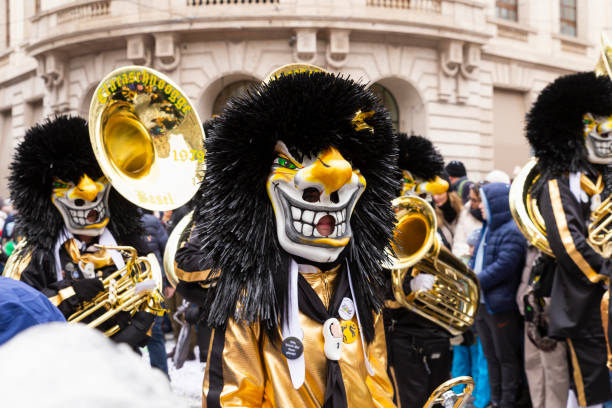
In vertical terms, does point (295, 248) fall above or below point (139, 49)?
below

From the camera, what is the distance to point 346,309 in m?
2.22

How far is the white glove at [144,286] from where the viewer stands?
11.6 feet

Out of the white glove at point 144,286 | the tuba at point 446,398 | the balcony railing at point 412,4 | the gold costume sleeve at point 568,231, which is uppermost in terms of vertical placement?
the balcony railing at point 412,4

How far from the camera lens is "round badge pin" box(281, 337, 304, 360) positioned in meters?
2.03

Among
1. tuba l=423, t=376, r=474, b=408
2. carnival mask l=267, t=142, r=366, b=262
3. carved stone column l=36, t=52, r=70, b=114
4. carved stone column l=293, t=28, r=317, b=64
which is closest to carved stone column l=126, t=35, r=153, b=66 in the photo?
carved stone column l=36, t=52, r=70, b=114

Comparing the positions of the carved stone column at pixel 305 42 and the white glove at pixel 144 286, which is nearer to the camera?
the white glove at pixel 144 286

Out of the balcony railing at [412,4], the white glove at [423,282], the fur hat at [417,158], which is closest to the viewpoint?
the white glove at [423,282]

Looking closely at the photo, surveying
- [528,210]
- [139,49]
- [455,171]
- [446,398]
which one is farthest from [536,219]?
[139,49]

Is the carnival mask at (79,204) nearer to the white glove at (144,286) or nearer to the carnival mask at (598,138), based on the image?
the white glove at (144,286)

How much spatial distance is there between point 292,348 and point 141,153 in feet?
7.56

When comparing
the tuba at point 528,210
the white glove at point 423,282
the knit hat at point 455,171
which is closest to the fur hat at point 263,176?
the white glove at point 423,282

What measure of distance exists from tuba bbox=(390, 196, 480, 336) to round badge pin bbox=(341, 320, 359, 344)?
1250mm

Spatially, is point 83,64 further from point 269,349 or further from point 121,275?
point 269,349

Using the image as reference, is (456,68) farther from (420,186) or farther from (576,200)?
(576,200)
